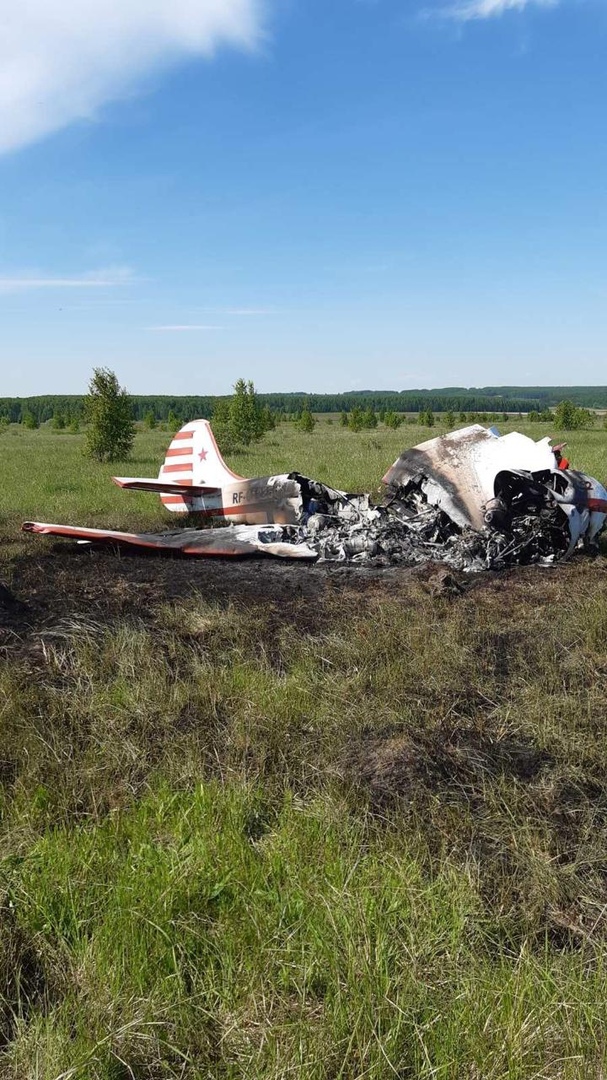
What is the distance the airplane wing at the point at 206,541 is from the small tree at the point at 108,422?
70.9ft

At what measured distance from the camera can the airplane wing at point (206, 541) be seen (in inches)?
387

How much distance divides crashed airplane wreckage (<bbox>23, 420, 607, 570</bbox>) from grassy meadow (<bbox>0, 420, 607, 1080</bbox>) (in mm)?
3071

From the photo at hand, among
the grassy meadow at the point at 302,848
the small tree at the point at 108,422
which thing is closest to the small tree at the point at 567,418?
the small tree at the point at 108,422

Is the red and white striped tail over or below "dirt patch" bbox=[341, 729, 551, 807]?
over

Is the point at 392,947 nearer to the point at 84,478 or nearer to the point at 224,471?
the point at 224,471

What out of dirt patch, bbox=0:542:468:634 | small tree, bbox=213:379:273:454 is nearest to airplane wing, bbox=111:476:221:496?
dirt patch, bbox=0:542:468:634

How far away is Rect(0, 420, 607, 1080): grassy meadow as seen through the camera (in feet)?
7.13

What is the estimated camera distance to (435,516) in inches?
412

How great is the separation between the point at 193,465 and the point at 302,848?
10858mm

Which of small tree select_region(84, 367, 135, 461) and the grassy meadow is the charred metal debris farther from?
small tree select_region(84, 367, 135, 461)

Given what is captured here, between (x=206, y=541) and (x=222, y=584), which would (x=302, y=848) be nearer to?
(x=222, y=584)

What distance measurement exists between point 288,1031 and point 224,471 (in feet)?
36.6

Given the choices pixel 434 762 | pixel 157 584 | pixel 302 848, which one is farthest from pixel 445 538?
pixel 302 848

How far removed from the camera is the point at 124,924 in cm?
258
